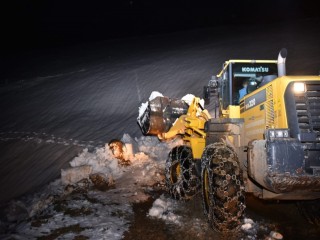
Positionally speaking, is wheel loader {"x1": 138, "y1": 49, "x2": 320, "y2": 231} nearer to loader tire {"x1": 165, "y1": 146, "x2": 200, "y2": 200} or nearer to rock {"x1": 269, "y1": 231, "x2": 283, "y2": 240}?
loader tire {"x1": 165, "y1": 146, "x2": 200, "y2": 200}

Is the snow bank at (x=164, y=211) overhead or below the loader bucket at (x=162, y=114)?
below

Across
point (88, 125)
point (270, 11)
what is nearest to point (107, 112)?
point (88, 125)

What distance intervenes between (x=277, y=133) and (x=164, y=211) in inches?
98.6

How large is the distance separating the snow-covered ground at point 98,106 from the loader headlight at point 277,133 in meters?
1.65

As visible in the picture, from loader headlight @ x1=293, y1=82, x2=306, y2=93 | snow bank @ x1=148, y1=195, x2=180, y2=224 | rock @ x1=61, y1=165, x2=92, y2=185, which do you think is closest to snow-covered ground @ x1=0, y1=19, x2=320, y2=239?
snow bank @ x1=148, y1=195, x2=180, y2=224

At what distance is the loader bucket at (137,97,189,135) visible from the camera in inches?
302

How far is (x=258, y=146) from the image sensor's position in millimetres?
4055

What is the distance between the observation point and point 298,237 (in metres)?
4.57

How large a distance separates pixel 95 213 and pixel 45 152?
457 cm

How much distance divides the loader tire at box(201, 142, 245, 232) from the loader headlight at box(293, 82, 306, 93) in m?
1.15

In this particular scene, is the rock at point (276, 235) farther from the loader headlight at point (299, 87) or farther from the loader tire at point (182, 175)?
the loader headlight at point (299, 87)

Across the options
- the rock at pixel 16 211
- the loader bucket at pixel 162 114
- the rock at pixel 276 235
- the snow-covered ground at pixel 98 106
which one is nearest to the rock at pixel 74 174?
the snow-covered ground at pixel 98 106

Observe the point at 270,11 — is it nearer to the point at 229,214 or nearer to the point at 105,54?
the point at 105,54

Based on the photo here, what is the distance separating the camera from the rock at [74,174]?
746 cm
